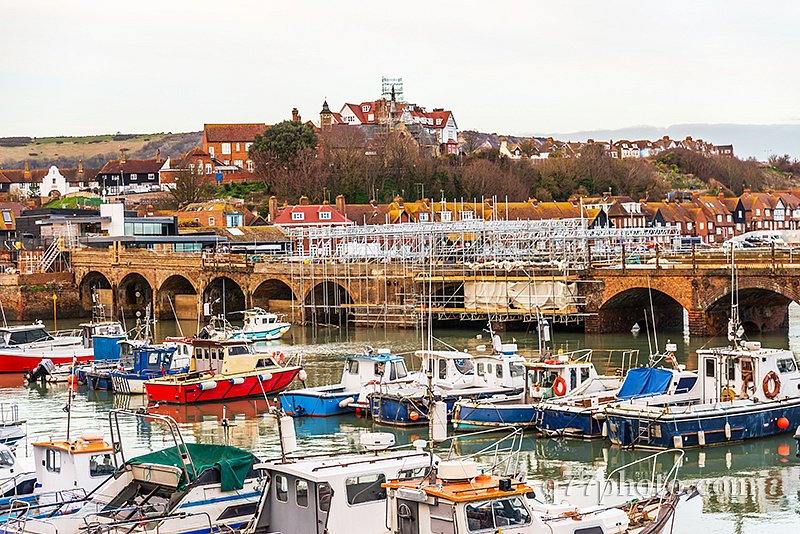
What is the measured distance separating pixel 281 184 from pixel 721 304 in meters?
63.9

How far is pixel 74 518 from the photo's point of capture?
17109 millimetres

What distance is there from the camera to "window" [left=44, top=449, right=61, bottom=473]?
20016 millimetres

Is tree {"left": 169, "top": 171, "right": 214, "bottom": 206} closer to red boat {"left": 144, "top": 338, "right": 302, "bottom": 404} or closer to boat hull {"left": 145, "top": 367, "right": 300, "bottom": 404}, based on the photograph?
red boat {"left": 144, "top": 338, "right": 302, "bottom": 404}

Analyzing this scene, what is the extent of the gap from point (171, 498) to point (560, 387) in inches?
615

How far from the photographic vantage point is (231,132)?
138 meters

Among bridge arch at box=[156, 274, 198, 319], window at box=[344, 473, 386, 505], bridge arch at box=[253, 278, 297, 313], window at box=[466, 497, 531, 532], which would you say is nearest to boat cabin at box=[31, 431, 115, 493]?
window at box=[344, 473, 386, 505]

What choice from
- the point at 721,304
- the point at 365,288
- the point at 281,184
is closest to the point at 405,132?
the point at 281,184

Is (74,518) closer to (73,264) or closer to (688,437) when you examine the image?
(688,437)

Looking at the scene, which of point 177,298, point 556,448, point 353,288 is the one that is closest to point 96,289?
point 177,298

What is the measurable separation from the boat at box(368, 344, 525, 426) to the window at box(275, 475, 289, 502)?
46.3ft

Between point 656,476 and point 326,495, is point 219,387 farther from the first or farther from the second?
point 326,495

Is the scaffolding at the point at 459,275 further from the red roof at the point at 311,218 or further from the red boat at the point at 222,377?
the red roof at the point at 311,218

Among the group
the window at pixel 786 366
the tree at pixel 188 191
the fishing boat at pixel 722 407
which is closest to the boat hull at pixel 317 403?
the fishing boat at pixel 722 407

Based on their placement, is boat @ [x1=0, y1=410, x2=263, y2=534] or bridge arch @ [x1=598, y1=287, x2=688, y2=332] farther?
bridge arch @ [x1=598, y1=287, x2=688, y2=332]
